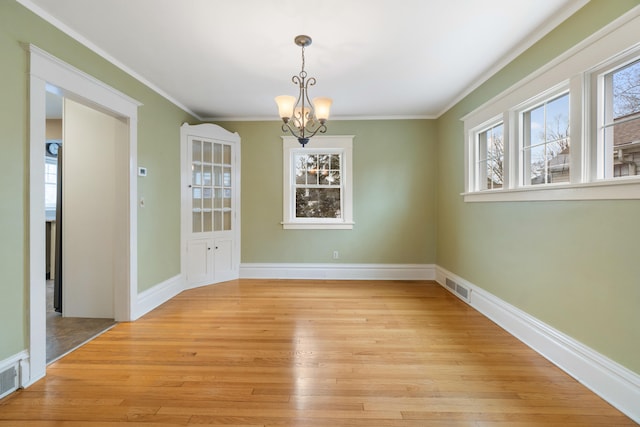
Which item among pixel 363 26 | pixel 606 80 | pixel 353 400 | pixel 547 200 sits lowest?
pixel 353 400

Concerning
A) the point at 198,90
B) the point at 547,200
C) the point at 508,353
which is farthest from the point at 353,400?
the point at 198,90

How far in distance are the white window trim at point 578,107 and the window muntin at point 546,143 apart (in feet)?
0.28

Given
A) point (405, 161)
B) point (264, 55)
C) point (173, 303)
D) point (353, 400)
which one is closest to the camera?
point (353, 400)

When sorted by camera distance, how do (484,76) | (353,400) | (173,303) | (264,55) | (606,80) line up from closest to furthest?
1. (353,400)
2. (606,80)
3. (264,55)
4. (484,76)
5. (173,303)

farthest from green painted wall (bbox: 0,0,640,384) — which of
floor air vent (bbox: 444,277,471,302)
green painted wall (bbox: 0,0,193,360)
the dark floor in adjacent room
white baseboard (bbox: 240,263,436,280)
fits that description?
the dark floor in adjacent room

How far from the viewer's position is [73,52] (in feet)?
7.87

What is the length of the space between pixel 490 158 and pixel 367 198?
186cm

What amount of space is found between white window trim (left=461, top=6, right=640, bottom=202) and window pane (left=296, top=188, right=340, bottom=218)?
8.24ft

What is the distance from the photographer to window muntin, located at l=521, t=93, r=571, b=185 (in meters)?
2.33

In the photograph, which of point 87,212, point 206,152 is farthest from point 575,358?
point 206,152

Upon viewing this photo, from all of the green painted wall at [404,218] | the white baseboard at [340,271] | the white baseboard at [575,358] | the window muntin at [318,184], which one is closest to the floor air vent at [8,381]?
the green painted wall at [404,218]

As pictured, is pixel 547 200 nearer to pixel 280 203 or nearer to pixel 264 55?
pixel 264 55

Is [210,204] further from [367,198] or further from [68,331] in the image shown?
[367,198]

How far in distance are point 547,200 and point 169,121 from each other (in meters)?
4.22
